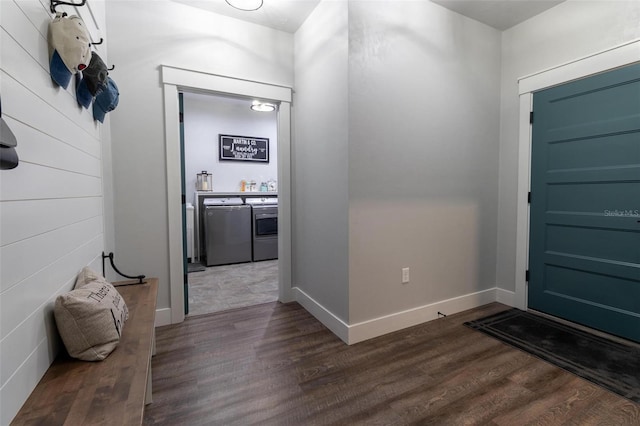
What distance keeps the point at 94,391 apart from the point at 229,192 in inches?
166

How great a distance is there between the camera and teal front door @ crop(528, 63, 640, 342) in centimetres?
223

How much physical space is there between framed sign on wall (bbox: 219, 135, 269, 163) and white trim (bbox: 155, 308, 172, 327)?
3.34m

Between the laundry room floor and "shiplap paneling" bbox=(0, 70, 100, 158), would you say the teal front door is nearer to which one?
the laundry room floor

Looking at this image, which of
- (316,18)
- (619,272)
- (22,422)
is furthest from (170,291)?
(619,272)

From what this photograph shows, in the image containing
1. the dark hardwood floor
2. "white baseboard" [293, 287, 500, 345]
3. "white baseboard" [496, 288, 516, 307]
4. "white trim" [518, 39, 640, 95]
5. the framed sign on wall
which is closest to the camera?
the dark hardwood floor

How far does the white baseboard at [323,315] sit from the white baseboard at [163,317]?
3.79 feet

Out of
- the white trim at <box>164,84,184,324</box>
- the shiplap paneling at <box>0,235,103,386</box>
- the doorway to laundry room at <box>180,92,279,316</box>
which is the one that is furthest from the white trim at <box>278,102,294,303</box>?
the shiplap paneling at <box>0,235,103,386</box>

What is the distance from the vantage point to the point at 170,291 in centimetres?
258

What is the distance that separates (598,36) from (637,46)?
283 millimetres

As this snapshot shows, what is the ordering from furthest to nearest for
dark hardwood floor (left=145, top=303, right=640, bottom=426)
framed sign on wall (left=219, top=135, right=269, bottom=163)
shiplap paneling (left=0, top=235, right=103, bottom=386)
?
framed sign on wall (left=219, top=135, right=269, bottom=163)
dark hardwood floor (left=145, top=303, right=640, bottom=426)
shiplap paneling (left=0, top=235, right=103, bottom=386)

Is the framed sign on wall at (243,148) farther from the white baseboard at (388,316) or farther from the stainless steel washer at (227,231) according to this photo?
the white baseboard at (388,316)

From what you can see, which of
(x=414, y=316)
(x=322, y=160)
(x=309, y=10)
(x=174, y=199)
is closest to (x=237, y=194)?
(x=174, y=199)

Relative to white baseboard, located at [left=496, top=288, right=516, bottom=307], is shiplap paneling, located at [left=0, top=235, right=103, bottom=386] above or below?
above

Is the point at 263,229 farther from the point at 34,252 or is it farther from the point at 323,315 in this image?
the point at 34,252
